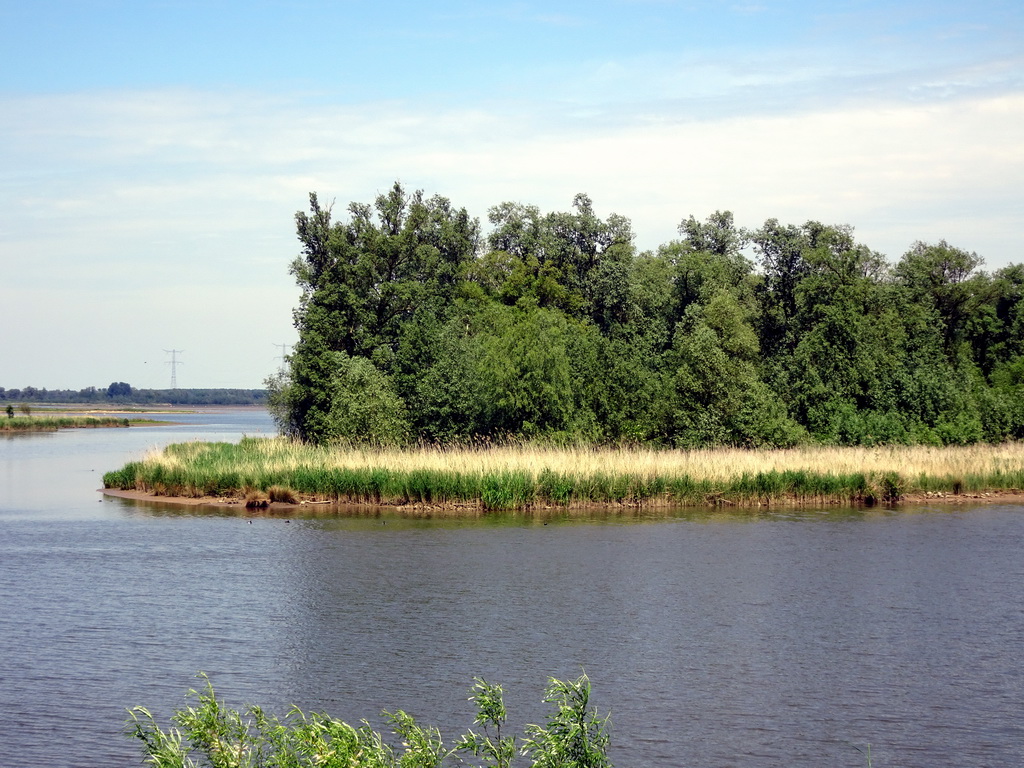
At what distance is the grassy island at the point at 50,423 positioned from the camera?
127 meters

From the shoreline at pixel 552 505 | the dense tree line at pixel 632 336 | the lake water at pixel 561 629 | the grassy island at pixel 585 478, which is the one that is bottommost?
the lake water at pixel 561 629

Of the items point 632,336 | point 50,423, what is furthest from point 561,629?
point 50,423

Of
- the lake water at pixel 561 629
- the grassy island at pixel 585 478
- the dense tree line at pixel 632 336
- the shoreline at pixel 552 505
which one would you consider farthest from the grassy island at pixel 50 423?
the lake water at pixel 561 629

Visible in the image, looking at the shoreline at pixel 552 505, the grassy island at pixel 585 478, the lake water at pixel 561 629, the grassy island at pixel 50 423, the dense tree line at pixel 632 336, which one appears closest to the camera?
the lake water at pixel 561 629

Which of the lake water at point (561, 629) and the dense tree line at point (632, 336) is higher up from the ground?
the dense tree line at point (632, 336)

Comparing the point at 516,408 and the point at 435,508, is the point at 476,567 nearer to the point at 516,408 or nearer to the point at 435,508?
the point at 435,508

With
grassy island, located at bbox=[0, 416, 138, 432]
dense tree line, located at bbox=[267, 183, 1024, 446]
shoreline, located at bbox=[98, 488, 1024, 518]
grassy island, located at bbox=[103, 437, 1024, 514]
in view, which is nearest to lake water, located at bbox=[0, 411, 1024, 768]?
shoreline, located at bbox=[98, 488, 1024, 518]

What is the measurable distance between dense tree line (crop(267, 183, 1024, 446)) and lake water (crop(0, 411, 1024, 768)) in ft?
54.2

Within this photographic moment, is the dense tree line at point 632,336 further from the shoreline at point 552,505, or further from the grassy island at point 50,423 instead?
the grassy island at point 50,423

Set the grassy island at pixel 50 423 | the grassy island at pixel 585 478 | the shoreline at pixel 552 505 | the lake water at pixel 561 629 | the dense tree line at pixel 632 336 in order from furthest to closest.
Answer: the grassy island at pixel 50 423
the dense tree line at pixel 632 336
the grassy island at pixel 585 478
the shoreline at pixel 552 505
the lake water at pixel 561 629

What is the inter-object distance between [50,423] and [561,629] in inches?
5131

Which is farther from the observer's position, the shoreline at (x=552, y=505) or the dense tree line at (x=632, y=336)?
the dense tree line at (x=632, y=336)

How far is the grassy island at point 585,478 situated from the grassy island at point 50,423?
92.4m

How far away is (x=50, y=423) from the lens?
13612 cm
